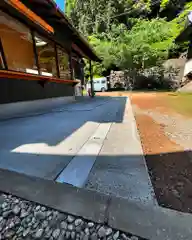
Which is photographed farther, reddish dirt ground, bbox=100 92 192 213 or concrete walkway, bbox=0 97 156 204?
concrete walkway, bbox=0 97 156 204

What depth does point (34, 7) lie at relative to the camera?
4.30m

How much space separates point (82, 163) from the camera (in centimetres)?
153

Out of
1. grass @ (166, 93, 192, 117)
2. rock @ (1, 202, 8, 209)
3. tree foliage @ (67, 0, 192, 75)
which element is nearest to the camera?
rock @ (1, 202, 8, 209)

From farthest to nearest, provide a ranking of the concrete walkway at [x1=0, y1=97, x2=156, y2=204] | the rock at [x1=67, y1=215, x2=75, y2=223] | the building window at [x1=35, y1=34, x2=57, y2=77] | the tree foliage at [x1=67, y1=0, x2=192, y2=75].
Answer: the tree foliage at [x1=67, y1=0, x2=192, y2=75]
the building window at [x1=35, y1=34, x2=57, y2=77]
the concrete walkway at [x1=0, y1=97, x2=156, y2=204]
the rock at [x1=67, y1=215, x2=75, y2=223]

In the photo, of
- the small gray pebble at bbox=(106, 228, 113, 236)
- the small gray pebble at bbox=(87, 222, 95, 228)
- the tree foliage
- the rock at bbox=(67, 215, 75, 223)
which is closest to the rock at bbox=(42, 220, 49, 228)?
the rock at bbox=(67, 215, 75, 223)

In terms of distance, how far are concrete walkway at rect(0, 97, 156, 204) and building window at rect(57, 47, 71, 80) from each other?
162 inches

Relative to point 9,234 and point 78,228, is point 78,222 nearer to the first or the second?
point 78,228

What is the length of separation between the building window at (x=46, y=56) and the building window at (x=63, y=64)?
431 millimetres

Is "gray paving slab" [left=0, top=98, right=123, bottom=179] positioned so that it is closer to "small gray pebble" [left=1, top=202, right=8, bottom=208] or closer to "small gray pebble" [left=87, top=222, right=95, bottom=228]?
"small gray pebble" [left=1, top=202, right=8, bottom=208]

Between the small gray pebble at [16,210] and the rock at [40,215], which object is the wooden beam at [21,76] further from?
the rock at [40,215]

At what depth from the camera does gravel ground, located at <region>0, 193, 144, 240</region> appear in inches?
32.3

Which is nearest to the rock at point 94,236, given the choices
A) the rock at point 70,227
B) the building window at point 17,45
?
the rock at point 70,227

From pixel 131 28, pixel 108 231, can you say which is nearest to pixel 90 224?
pixel 108 231

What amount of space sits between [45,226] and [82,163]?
68 cm
